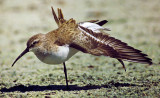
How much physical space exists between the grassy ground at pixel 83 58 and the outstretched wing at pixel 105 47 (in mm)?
683

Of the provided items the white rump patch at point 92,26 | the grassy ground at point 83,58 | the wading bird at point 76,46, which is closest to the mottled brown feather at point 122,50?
the wading bird at point 76,46

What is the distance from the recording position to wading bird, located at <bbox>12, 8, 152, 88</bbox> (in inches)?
237

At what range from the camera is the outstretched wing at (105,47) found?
19.6 ft

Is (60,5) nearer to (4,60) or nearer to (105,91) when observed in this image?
(4,60)

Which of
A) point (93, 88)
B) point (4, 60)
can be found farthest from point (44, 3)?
point (93, 88)

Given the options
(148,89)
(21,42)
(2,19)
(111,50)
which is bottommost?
(148,89)

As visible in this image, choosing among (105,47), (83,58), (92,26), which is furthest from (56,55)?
(83,58)

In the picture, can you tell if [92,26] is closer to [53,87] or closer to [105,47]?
[105,47]

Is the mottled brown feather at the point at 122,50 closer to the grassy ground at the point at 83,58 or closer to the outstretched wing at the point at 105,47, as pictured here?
the outstretched wing at the point at 105,47

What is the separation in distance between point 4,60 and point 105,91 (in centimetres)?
419

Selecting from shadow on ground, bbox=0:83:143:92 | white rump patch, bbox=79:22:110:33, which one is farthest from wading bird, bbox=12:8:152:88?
shadow on ground, bbox=0:83:143:92

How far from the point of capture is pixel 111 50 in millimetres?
6082

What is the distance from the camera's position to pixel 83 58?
934 centimetres

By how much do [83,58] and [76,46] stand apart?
3.28m
